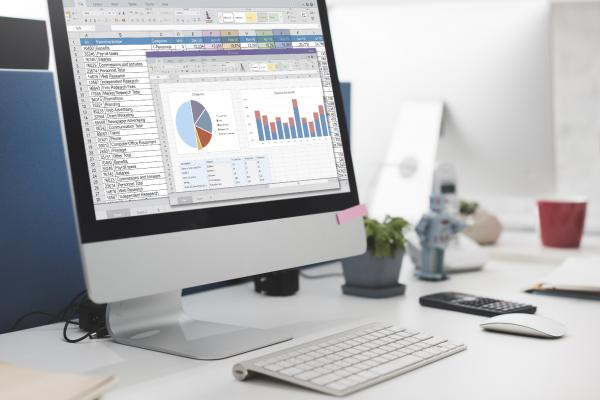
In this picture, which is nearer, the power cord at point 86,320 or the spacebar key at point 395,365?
the spacebar key at point 395,365

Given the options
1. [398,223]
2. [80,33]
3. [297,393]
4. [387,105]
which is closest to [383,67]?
[387,105]

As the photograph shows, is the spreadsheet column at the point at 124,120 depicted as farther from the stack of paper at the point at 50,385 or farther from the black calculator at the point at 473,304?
the black calculator at the point at 473,304

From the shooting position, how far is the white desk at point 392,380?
35.1 inches

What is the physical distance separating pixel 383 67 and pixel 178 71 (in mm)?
857

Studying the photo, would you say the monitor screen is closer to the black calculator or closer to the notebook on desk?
the black calculator

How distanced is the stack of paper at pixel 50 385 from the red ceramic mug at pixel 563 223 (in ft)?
4.63

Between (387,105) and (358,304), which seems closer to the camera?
(358,304)

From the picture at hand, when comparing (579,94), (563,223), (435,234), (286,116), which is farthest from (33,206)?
(579,94)

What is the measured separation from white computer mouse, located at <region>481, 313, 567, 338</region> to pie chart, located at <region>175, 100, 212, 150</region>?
50 cm

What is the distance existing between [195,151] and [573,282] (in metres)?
0.76

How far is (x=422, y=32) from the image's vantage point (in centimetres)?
176

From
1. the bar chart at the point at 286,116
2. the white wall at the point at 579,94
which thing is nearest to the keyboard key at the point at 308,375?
the bar chart at the point at 286,116

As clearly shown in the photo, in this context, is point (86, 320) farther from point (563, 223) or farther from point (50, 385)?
point (563, 223)

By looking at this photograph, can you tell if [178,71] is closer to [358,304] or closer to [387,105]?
[358,304]
